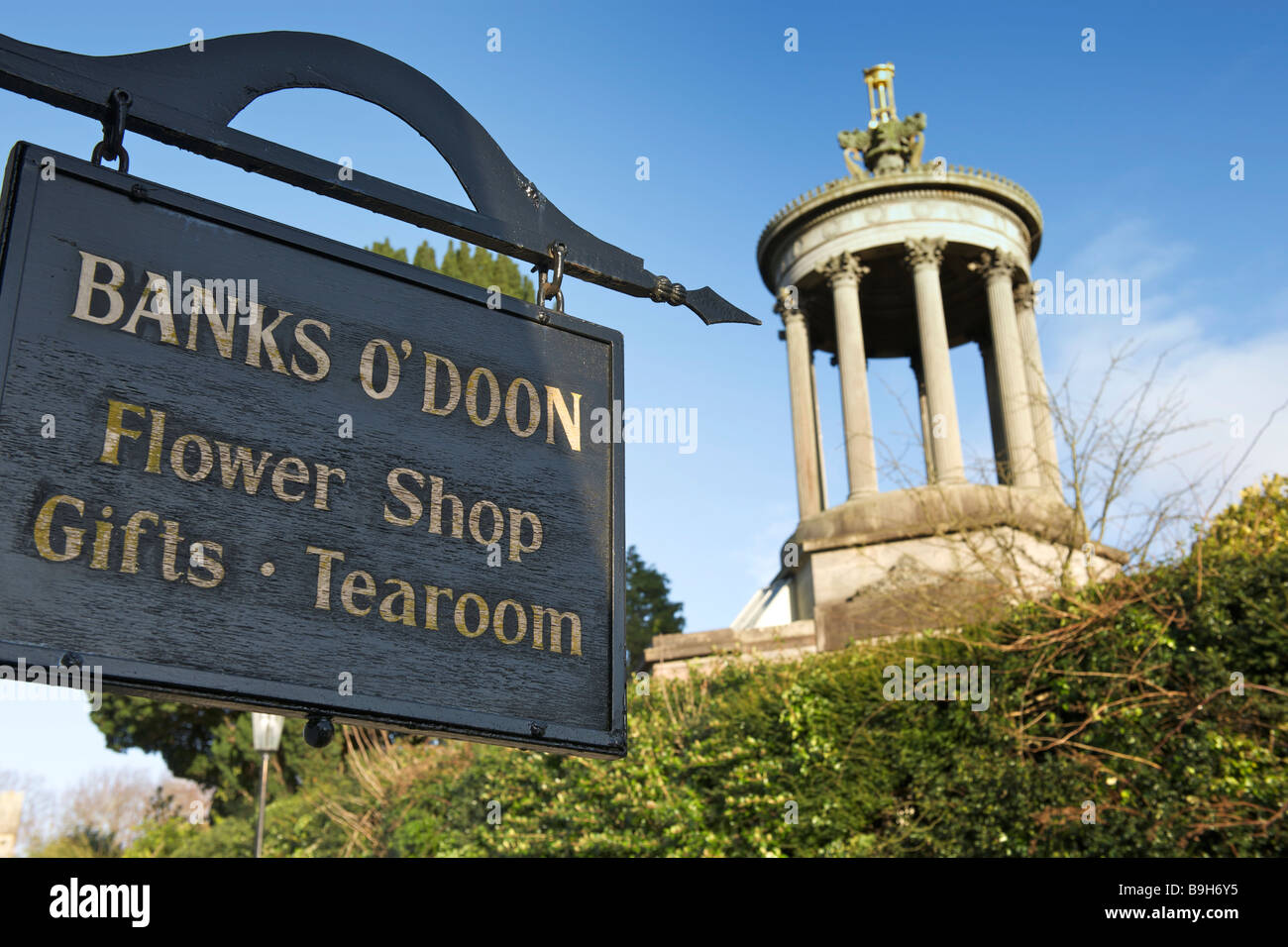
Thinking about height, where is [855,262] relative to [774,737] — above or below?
above

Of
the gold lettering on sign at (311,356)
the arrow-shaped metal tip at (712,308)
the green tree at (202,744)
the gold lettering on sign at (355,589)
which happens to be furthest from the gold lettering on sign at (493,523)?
the green tree at (202,744)

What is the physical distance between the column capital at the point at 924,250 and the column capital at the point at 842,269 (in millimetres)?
1224

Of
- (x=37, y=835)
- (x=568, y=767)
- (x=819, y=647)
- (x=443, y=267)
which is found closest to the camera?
(x=568, y=767)

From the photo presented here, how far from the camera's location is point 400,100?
2568 millimetres

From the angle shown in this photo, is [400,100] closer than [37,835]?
Yes

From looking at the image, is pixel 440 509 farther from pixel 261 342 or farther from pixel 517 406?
pixel 261 342

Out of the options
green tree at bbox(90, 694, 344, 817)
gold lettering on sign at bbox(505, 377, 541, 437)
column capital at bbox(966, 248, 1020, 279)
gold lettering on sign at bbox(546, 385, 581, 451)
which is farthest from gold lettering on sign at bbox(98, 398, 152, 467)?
green tree at bbox(90, 694, 344, 817)

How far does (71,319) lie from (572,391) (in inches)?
40.2

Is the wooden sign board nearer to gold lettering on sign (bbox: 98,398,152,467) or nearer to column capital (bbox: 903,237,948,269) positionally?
gold lettering on sign (bbox: 98,398,152,467)

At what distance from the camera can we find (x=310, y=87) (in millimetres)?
2443

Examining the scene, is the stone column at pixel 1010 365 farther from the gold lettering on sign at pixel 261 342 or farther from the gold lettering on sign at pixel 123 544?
the gold lettering on sign at pixel 123 544

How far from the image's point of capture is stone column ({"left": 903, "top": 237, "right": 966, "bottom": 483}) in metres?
28.3
